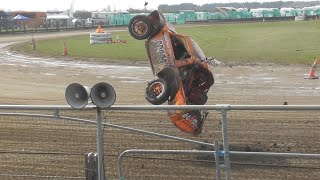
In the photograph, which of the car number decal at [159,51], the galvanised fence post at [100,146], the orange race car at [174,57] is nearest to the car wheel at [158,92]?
the orange race car at [174,57]

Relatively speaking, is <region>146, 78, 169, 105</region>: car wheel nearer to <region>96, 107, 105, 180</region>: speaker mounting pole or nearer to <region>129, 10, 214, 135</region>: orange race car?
<region>129, 10, 214, 135</region>: orange race car

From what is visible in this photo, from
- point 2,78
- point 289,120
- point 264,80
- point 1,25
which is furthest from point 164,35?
point 1,25

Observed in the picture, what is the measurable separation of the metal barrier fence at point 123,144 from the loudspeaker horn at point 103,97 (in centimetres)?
10

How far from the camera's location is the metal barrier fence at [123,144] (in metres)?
5.96

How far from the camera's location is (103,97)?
5715mm

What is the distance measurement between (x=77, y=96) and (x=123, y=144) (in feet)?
10.8

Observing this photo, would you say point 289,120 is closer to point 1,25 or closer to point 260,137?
point 260,137

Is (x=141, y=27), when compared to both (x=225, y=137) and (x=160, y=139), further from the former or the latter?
(x=225, y=137)

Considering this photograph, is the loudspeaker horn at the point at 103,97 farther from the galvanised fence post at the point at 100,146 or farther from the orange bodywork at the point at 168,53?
the orange bodywork at the point at 168,53

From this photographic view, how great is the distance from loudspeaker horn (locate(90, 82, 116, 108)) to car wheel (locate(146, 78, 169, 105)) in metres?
4.06

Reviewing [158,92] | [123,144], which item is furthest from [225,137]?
[158,92]

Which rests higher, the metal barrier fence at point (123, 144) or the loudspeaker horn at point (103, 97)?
the loudspeaker horn at point (103, 97)

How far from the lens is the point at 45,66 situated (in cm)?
2898

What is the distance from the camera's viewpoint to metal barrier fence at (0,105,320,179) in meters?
5.96
